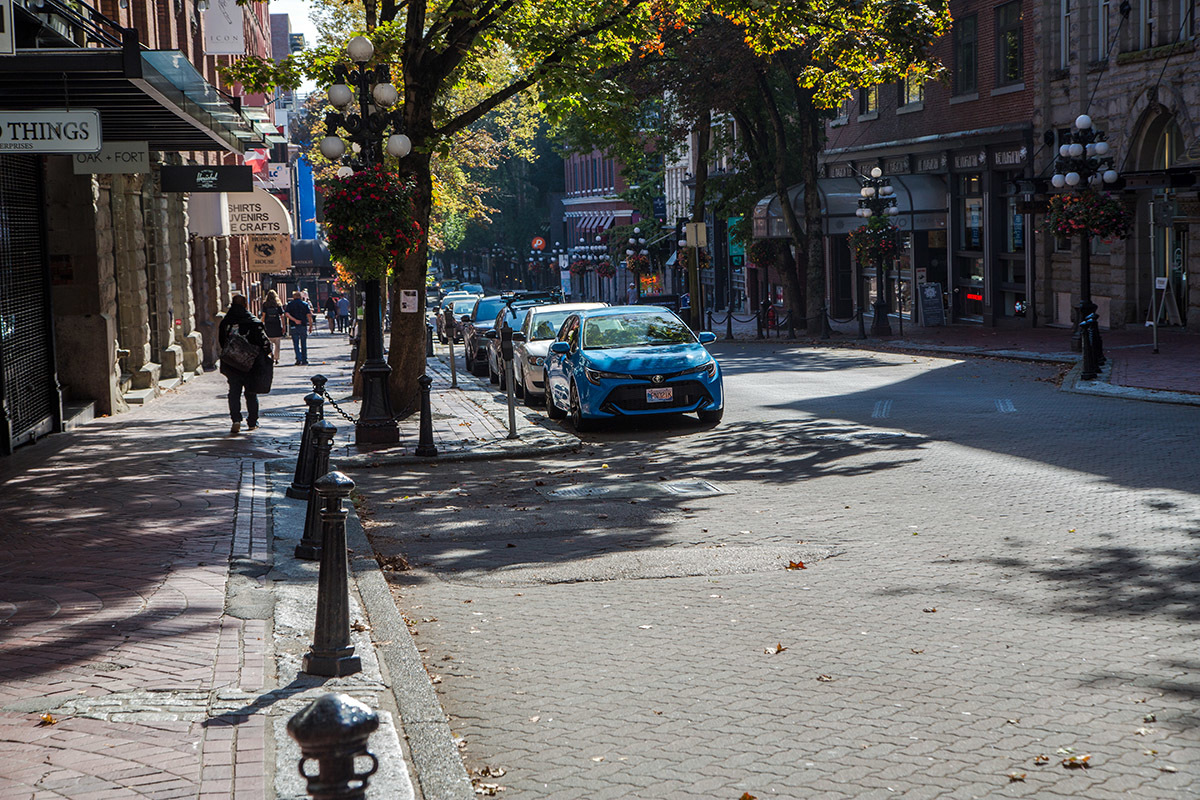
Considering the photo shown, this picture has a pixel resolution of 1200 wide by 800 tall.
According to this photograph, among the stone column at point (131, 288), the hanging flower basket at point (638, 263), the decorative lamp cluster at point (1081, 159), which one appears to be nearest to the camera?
the stone column at point (131, 288)

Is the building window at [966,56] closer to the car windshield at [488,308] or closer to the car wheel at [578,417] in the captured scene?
the car windshield at [488,308]

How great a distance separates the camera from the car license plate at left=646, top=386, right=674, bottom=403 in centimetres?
1650

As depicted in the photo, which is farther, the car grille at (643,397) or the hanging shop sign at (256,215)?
the hanging shop sign at (256,215)

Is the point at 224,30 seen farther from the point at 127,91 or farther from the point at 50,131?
the point at 50,131

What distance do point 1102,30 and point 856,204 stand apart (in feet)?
31.9

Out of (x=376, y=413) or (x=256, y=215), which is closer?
(x=376, y=413)

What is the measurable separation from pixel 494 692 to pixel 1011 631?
2659 mm

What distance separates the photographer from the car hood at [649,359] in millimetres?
16578

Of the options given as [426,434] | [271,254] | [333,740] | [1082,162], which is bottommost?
[426,434]

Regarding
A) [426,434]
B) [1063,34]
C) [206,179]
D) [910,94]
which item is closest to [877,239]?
[1063,34]

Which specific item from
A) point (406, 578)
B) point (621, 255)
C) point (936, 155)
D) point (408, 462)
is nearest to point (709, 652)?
point (406, 578)

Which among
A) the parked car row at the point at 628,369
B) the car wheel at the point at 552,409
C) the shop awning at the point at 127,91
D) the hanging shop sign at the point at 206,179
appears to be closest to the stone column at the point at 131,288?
the hanging shop sign at the point at 206,179

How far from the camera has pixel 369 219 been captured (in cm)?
1620

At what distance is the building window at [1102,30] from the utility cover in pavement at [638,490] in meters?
21.9
